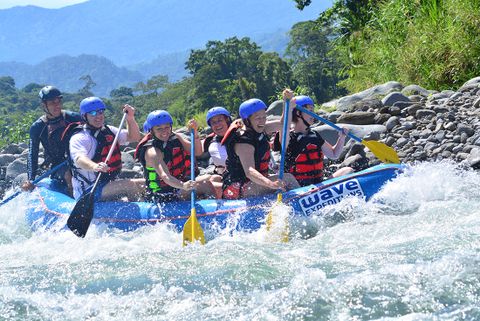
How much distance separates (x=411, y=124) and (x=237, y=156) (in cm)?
397

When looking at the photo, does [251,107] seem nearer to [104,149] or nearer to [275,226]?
[275,226]

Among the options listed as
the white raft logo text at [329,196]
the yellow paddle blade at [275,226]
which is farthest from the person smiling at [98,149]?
the white raft logo text at [329,196]

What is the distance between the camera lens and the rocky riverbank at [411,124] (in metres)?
8.98

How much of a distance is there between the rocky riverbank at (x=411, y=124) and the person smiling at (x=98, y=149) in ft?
8.89

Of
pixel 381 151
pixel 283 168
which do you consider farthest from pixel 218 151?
pixel 381 151

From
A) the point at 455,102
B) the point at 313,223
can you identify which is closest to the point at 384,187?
the point at 313,223

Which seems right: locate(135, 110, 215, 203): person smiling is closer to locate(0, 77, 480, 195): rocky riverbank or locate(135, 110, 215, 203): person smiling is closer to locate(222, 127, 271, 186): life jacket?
locate(222, 127, 271, 186): life jacket

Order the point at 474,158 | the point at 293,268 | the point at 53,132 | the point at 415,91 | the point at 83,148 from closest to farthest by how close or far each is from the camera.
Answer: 1. the point at 293,268
2. the point at 83,148
3. the point at 474,158
4. the point at 53,132
5. the point at 415,91

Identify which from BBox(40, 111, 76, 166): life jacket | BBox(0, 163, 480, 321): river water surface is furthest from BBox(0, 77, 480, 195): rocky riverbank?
BBox(40, 111, 76, 166): life jacket

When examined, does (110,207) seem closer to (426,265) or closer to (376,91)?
(426,265)

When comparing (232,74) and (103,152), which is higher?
(103,152)

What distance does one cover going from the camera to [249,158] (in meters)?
6.79

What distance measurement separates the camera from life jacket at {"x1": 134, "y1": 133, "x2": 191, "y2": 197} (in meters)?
7.27

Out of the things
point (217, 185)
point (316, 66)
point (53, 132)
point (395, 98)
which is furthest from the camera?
point (316, 66)
